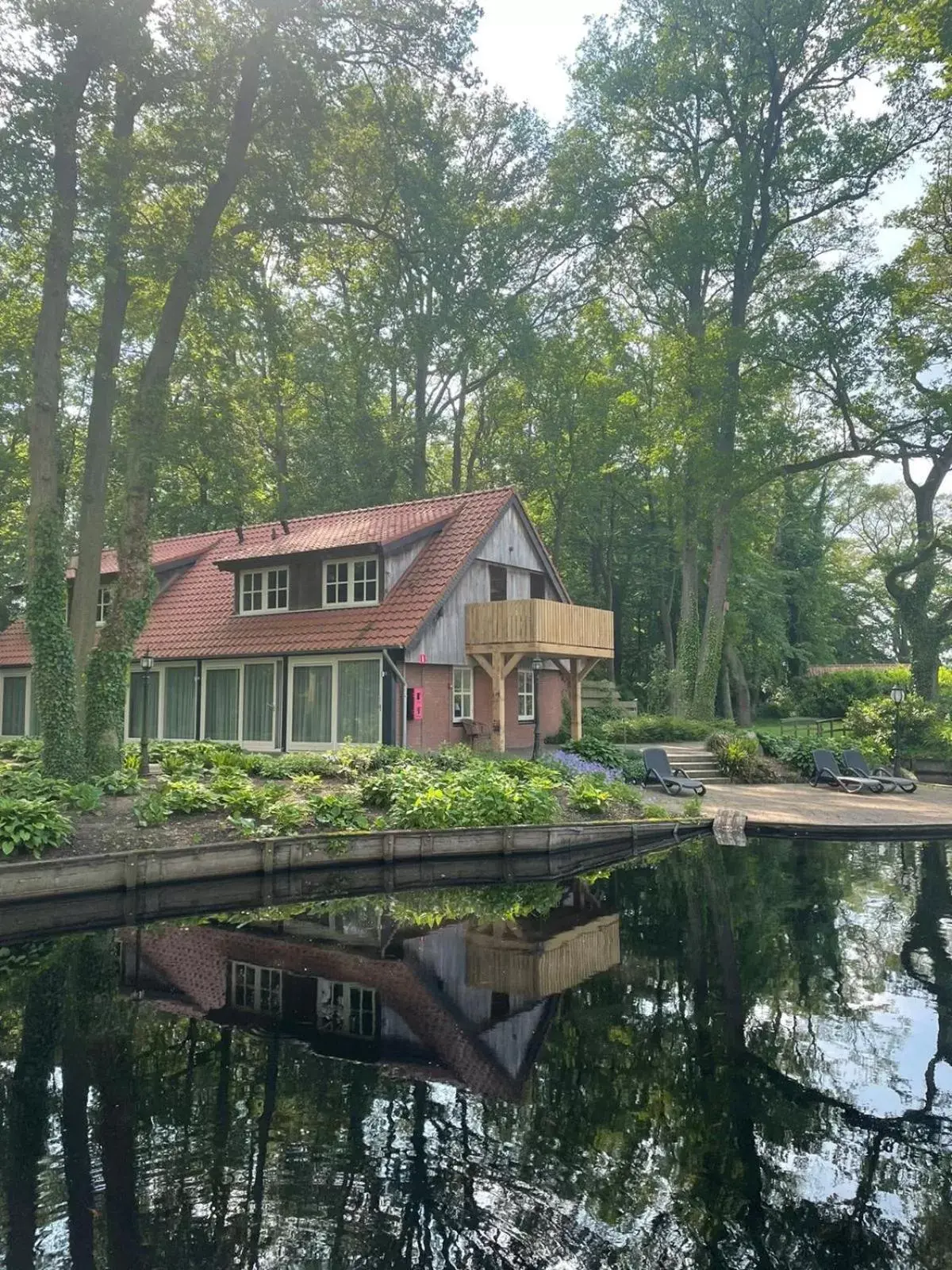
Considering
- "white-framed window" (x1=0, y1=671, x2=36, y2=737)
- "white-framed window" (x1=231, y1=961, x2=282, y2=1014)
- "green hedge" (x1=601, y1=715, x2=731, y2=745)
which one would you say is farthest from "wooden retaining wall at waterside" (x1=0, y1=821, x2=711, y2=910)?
"white-framed window" (x1=0, y1=671, x2=36, y2=737)

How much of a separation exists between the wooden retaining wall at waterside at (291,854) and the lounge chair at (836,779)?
699cm

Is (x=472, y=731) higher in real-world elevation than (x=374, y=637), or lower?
lower

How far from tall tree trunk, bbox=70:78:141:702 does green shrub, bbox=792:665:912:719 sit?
102ft

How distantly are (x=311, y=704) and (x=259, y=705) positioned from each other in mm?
1710

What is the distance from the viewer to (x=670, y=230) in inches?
1121

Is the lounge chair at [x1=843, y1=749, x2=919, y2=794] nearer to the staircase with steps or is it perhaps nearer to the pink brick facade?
the staircase with steps

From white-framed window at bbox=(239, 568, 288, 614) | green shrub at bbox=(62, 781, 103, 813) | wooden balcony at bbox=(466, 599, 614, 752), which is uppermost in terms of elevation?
white-framed window at bbox=(239, 568, 288, 614)

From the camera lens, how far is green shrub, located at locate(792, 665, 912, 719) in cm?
3700

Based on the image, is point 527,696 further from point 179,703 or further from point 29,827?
point 29,827

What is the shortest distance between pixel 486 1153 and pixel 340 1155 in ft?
2.66

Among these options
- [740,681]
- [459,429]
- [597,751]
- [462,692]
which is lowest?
[597,751]

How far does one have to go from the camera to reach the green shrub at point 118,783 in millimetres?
13227

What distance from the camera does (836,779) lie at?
20.7 m

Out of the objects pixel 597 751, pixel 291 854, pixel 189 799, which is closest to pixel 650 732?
pixel 597 751
